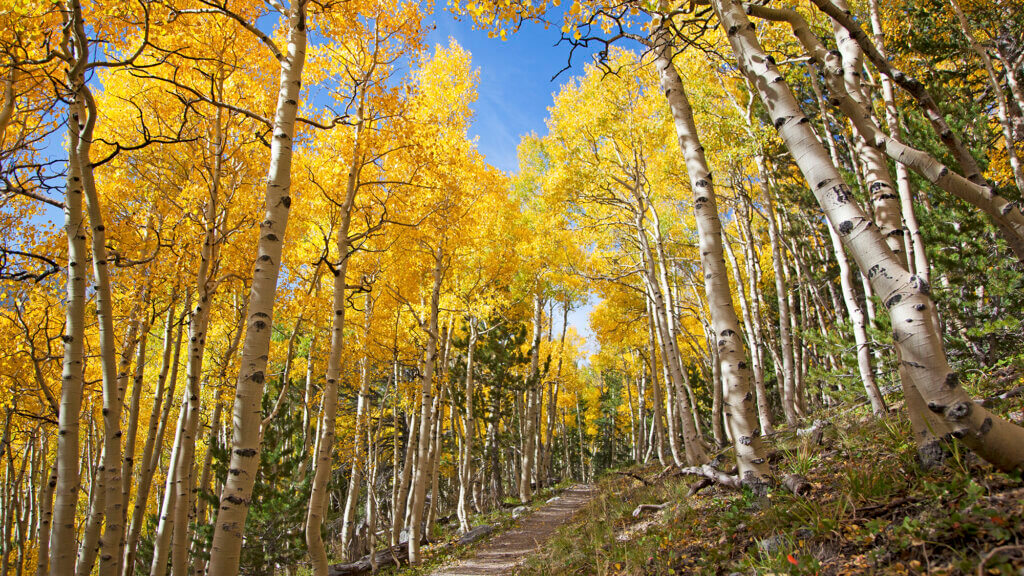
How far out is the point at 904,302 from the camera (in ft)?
6.82

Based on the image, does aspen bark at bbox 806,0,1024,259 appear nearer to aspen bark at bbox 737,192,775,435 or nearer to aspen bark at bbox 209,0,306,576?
aspen bark at bbox 209,0,306,576

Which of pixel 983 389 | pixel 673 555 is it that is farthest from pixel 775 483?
pixel 983 389

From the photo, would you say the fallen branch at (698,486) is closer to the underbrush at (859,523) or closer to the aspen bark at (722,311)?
the underbrush at (859,523)

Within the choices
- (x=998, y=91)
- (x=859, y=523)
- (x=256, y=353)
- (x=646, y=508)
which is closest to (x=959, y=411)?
(x=859, y=523)

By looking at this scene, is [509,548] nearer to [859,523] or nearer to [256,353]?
[256,353]

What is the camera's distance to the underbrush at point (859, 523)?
172 cm

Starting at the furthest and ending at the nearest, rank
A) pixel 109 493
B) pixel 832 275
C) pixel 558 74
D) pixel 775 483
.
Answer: pixel 832 275 → pixel 558 74 → pixel 109 493 → pixel 775 483

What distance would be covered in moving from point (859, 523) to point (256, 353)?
3.71 meters

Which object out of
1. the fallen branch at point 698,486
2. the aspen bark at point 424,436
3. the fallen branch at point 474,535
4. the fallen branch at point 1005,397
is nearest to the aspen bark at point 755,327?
the fallen branch at point 698,486

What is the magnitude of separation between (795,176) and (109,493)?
1221 cm

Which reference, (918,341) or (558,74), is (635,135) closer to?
(558,74)

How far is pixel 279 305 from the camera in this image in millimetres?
8484

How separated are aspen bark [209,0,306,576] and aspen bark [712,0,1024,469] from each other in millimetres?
3425

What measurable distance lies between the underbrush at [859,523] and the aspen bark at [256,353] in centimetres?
261
